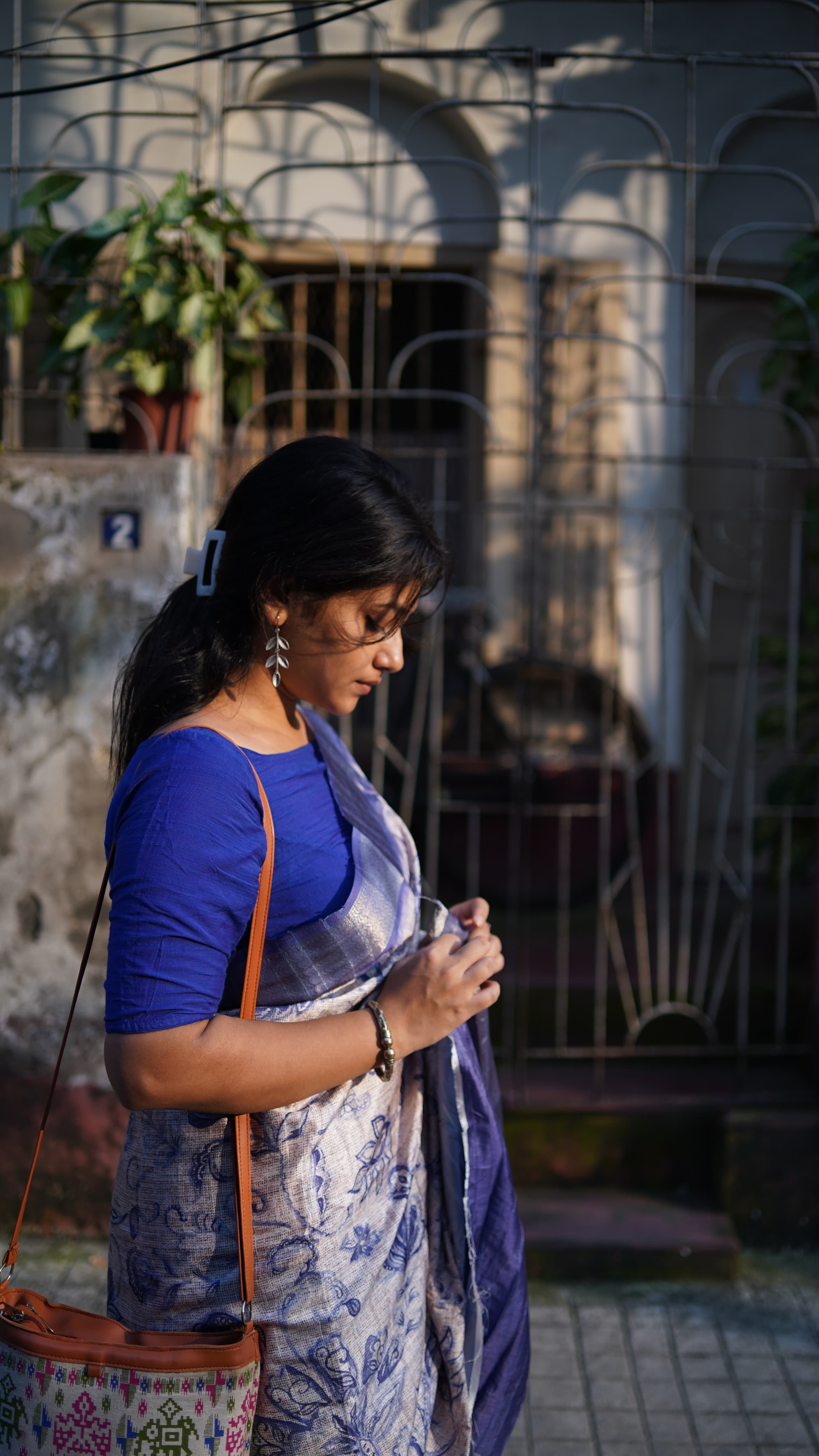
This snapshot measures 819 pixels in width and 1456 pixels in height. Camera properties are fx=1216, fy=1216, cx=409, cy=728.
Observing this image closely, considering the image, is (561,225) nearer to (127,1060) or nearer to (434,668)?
(434,668)

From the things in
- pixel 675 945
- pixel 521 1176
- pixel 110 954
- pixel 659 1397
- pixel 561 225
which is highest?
pixel 561 225

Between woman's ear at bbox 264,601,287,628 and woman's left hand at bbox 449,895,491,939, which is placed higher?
woman's ear at bbox 264,601,287,628

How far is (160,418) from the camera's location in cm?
334

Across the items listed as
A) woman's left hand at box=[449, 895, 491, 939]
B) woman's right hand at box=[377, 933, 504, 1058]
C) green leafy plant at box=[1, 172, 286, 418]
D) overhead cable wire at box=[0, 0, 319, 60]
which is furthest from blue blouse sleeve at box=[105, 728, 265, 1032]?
green leafy plant at box=[1, 172, 286, 418]

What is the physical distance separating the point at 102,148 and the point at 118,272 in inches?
26.8

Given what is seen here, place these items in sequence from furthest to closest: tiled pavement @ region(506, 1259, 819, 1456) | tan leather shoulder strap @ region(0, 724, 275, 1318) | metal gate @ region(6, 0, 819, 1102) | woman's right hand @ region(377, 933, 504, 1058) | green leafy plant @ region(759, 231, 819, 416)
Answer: metal gate @ region(6, 0, 819, 1102) → green leafy plant @ region(759, 231, 819, 416) → tiled pavement @ region(506, 1259, 819, 1456) → woman's right hand @ region(377, 933, 504, 1058) → tan leather shoulder strap @ region(0, 724, 275, 1318)

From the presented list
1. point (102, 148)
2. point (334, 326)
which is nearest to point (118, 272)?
point (102, 148)

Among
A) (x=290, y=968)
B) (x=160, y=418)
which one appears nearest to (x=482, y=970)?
(x=290, y=968)

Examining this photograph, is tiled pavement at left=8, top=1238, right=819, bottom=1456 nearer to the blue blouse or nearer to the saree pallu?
the saree pallu

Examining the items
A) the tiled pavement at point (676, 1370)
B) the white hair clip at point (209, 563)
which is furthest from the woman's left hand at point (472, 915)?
the tiled pavement at point (676, 1370)

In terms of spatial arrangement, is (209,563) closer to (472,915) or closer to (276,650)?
(276,650)

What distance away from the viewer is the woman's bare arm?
1229 mm

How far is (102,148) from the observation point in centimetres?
486

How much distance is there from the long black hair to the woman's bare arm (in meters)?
0.37
